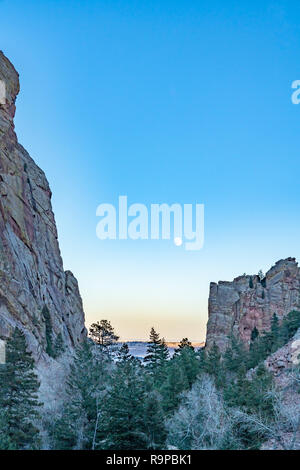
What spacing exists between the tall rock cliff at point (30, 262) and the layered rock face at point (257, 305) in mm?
41051

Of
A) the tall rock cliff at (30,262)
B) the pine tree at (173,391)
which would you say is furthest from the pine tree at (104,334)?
the pine tree at (173,391)

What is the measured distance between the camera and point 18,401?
76.2 feet

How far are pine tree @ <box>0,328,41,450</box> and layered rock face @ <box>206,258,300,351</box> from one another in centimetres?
6771

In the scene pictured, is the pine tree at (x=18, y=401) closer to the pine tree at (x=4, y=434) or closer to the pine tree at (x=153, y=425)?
the pine tree at (x=4, y=434)

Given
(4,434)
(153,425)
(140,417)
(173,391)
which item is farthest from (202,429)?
(173,391)

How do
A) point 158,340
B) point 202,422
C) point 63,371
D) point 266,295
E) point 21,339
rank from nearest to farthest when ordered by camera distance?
point 202,422, point 21,339, point 63,371, point 158,340, point 266,295

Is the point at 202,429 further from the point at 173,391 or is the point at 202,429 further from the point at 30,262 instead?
the point at 30,262

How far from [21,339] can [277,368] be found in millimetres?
21557

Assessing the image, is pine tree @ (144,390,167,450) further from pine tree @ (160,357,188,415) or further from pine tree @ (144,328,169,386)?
pine tree @ (144,328,169,386)

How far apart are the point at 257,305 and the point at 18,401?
73.1 m

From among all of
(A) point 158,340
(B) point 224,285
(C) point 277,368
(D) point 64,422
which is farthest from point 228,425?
(B) point 224,285

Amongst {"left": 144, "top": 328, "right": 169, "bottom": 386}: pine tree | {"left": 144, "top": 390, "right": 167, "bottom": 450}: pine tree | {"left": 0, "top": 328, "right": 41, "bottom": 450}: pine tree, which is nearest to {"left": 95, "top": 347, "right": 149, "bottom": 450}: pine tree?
{"left": 144, "top": 390, "right": 167, "bottom": 450}: pine tree
